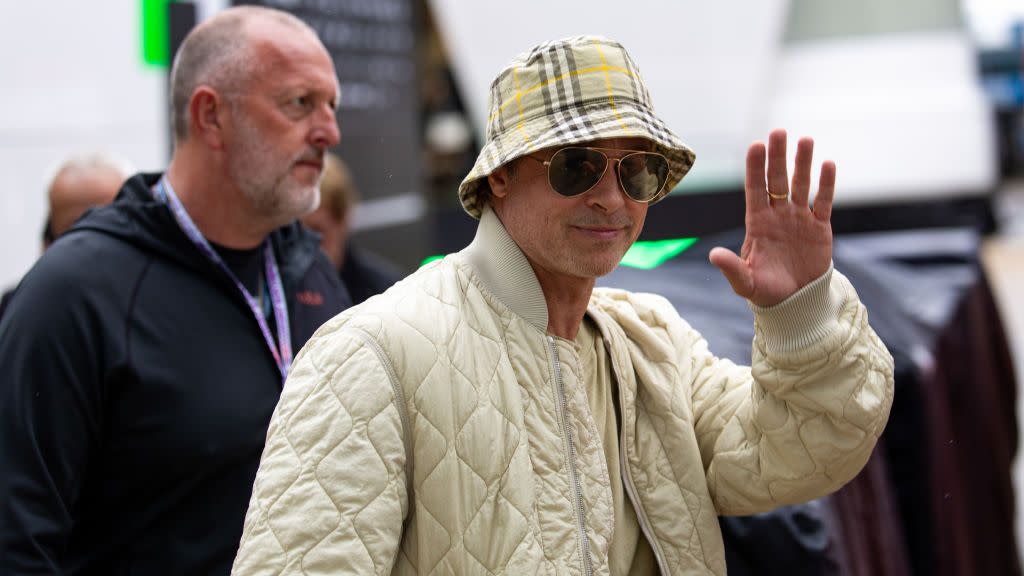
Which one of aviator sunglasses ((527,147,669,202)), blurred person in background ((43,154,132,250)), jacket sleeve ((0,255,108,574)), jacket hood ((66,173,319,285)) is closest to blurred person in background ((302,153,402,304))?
blurred person in background ((43,154,132,250))

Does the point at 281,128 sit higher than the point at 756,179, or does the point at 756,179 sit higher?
the point at 756,179

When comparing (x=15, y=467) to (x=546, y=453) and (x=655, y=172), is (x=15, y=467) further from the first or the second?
(x=655, y=172)

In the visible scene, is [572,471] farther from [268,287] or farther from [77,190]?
[77,190]

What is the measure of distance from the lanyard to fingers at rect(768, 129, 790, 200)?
3.54ft

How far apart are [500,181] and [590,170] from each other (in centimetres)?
16

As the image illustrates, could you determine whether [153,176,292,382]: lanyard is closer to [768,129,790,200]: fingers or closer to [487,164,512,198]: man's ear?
[487,164,512,198]: man's ear

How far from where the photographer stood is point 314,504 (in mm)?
1594

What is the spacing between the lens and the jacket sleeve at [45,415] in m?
2.08

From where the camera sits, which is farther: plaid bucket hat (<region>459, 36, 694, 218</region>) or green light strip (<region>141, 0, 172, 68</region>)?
green light strip (<region>141, 0, 172, 68</region>)

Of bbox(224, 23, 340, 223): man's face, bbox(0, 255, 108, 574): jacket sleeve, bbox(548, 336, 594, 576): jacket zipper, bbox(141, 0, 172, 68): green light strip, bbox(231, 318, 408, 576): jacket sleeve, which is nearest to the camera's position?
bbox(231, 318, 408, 576): jacket sleeve

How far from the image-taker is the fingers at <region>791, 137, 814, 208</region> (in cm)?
177

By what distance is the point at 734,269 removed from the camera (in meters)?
1.77

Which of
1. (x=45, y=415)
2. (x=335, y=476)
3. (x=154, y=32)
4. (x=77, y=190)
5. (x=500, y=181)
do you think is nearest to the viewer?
(x=335, y=476)

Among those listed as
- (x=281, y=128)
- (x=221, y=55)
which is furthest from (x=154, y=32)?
(x=281, y=128)
